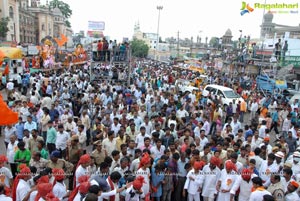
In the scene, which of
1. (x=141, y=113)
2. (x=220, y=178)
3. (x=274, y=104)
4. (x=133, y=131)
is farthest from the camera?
(x=274, y=104)

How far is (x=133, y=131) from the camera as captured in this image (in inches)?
291

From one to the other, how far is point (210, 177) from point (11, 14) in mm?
50677

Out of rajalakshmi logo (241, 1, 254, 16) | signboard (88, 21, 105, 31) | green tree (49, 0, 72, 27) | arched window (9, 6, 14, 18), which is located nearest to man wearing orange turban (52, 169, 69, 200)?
signboard (88, 21, 105, 31)

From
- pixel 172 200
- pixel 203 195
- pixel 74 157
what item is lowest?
pixel 172 200

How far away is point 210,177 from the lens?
5.26m

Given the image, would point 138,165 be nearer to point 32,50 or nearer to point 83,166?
point 83,166

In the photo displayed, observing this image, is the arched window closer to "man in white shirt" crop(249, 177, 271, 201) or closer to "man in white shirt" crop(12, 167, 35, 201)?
"man in white shirt" crop(12, 167, 35, 201)

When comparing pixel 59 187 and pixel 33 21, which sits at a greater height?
pixel 33 21

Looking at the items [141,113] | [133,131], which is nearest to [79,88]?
[141,113]

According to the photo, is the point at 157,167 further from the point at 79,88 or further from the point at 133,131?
the point at 79,88

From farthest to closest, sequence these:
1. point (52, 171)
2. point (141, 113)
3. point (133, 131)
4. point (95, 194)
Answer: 1. point (141, 113)
2. point (133, 131)
3. point (52, 171)
4. point (95, 194)

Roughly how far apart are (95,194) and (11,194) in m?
1.83

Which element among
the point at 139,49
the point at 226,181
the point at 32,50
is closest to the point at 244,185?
the point at 226,181

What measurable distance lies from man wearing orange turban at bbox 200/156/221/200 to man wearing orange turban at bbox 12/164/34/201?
2.95 metres
